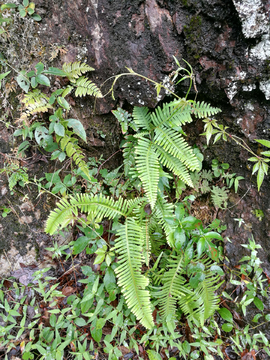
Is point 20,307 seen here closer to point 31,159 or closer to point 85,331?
point 85,331

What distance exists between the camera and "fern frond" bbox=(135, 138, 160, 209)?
2.09m

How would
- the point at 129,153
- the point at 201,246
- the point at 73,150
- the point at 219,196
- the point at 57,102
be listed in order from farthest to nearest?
the point at 219,196 → the point at 129,153 → the point at 57,102 → the point at 73,150 → the point at 201,246

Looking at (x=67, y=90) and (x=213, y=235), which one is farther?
(x=67, y=90)

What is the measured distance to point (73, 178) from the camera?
8.09 ft

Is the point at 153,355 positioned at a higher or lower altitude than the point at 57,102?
lower

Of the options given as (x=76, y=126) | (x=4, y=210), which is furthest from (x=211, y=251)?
(x=4, y=210)

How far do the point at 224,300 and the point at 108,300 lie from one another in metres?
1.29

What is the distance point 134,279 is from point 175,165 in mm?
1156

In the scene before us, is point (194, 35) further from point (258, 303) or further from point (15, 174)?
point (258, 303)

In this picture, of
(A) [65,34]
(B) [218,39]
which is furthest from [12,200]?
(B) [218,39]

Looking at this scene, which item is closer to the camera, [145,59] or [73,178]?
[145,59]

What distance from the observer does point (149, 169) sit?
7.07ft

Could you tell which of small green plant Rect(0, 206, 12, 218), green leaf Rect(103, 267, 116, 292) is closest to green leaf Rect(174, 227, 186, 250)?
green leaf Rect(103, 267, 116, 292)

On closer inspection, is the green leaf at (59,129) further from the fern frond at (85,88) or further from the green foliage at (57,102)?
the fern frond at (85,88)
